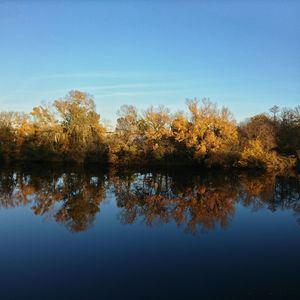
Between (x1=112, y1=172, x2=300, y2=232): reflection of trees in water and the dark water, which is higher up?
(x1=112, y1=172, x2=300, y2=232): reflection of trees in water

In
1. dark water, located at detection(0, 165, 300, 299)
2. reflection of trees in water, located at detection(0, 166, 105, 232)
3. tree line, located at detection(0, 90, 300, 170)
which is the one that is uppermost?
tree line, located at detection(0, 90, 300, 170)

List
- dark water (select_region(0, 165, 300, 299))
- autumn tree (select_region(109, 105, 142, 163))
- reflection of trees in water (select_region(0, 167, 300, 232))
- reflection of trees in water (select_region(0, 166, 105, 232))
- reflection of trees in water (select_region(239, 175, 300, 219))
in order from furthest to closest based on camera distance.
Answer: autumn tree (select_region(109, 105, 142, 163)), reflection of trees in water (select_region(239, 175, 300, 219)), reflection of trees in water (select_region(0, 166, 105, 232)), reflection of trees in water (select_region(0, 167, 300, 232)), dark water (select_region(0, 165, 300, 299))

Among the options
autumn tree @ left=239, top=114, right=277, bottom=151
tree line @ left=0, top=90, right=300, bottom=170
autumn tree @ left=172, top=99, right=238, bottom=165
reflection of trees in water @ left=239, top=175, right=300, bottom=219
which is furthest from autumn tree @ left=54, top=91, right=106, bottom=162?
reflection of trees in water @ left=239, top=175, right=300, bottom=219

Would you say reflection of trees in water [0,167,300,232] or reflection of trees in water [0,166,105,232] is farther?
reflection of trees in water [0,166,105,232]

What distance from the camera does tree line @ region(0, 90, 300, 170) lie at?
118 feet

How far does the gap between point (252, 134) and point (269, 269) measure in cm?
2969

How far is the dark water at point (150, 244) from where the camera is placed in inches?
335

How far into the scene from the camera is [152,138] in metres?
41.5

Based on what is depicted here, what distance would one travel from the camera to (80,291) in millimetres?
8297

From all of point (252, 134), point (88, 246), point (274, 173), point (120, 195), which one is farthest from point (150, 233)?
point (252, 134)

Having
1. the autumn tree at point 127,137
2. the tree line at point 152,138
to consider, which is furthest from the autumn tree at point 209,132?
the autumn tree at point 127,137

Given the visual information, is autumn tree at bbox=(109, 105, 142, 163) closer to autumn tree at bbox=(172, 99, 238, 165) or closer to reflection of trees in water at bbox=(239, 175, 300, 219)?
autumn tree at bbox=(172, 99, 238, 165)

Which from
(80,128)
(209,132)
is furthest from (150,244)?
(80,128)

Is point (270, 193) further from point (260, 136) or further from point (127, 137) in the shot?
point (127, 137)
